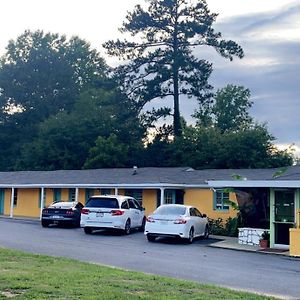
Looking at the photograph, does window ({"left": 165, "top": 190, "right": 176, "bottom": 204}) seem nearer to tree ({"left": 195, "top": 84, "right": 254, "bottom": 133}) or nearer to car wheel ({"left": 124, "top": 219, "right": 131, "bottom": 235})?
car wheel ({"left": 124, "top": 219, "right": 131, "bottom": 235})

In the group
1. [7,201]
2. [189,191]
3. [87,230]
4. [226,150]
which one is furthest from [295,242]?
[226,150]

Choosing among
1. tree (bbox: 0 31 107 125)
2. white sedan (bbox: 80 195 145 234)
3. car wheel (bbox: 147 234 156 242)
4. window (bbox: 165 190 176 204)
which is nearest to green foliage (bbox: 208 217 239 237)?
window (bbox: 165 190 176 204)

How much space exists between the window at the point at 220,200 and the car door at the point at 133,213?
4.50m

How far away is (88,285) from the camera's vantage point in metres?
9.16

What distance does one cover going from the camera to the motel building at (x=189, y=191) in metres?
19.3

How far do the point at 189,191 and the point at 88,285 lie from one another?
751 inches

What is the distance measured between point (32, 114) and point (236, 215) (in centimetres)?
4323

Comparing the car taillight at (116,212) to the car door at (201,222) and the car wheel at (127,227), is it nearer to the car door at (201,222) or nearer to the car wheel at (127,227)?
the car wheel at (127,227)

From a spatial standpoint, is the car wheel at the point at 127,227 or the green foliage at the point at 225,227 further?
the green foliage at the point at 225,227

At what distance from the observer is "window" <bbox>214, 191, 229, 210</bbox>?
86.4ft

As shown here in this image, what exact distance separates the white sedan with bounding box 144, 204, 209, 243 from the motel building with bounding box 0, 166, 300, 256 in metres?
1.80

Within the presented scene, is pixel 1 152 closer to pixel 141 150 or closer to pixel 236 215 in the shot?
pixel 141 150

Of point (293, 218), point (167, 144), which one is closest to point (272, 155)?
point (167, 144)

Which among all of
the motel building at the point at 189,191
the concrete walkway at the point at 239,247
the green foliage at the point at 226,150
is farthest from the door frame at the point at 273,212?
the green foliage at the point at 226,150
